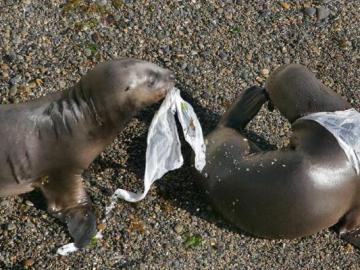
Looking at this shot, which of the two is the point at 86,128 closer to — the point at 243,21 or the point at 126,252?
the point at 126,252

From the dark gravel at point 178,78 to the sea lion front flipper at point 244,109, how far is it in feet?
0.69

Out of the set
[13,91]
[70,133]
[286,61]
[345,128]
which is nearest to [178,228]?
[70,133]

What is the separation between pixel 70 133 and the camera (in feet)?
18.7

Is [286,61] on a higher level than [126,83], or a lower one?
lower

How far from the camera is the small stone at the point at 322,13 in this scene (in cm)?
729

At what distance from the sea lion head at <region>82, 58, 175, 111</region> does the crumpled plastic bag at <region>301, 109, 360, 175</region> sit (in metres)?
1.14

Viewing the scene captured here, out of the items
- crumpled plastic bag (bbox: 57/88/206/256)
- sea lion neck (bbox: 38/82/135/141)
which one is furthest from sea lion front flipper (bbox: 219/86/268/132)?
sea lion neck (bbox: 38/82/135/141)

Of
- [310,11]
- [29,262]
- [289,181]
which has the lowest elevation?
[29,262]

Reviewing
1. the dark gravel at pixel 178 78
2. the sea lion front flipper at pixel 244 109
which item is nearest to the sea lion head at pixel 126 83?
the dark gravel at pixel 178 78

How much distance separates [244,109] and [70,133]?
1393 mm

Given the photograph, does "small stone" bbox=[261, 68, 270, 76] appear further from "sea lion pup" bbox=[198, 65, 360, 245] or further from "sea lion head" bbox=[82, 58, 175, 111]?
"sea lion head" bbox=[82, 58, 175, 111]

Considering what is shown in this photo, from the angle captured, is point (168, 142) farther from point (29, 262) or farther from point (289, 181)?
point (29, 262)

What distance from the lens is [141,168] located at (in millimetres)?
6074

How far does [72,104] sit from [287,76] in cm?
170
